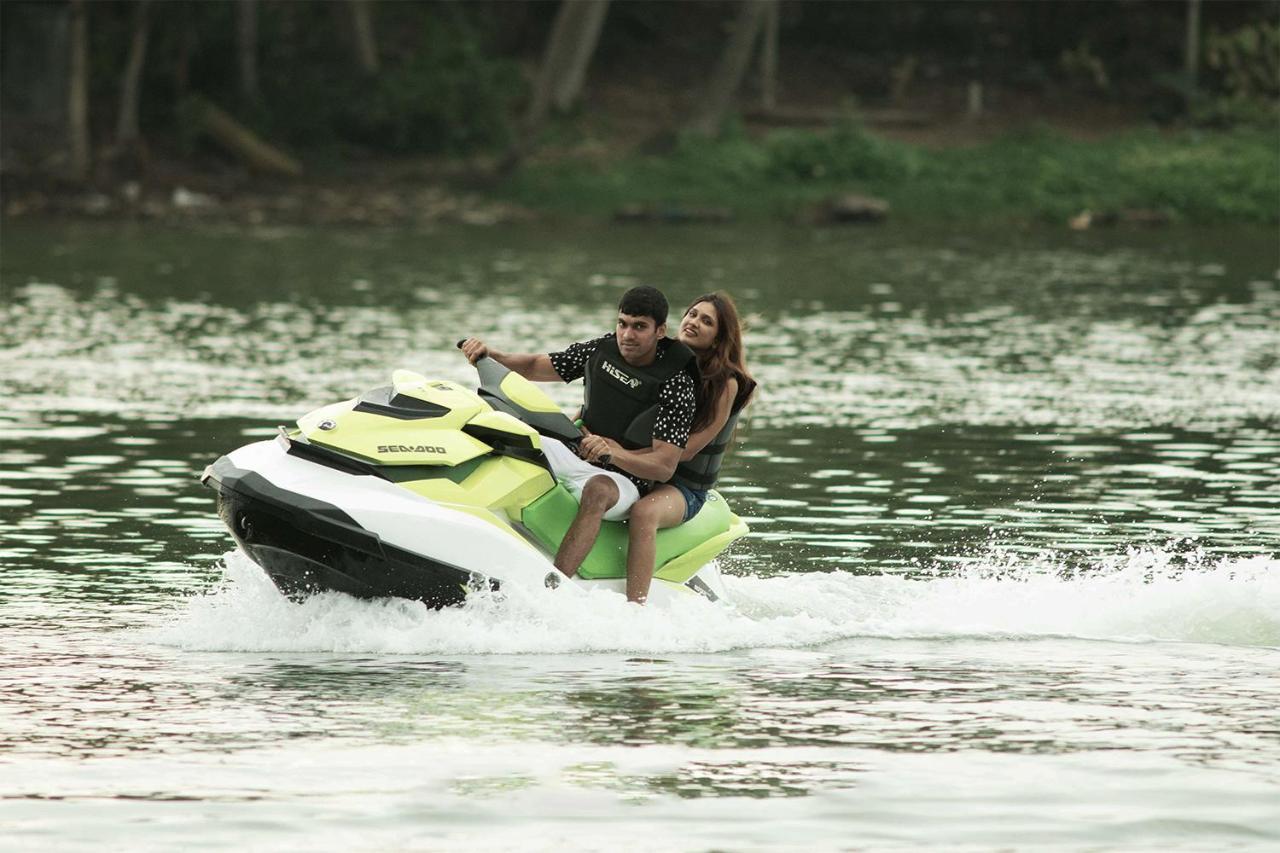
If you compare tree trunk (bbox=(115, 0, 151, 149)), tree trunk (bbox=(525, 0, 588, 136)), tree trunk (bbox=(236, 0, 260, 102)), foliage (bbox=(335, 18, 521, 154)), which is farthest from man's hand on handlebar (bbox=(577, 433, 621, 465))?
tree trunk (bbox=(525, 0, 588, 136))

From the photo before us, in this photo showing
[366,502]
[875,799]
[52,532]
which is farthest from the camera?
[52,532]

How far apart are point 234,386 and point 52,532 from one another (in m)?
6.76

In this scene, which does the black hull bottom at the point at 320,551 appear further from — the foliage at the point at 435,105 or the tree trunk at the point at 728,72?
the tree trunk at the point at 728,72

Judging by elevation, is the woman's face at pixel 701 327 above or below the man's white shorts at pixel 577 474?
above

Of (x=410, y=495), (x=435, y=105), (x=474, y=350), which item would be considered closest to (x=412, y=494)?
(x=410, y=495)

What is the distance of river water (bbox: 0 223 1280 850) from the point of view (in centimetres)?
712

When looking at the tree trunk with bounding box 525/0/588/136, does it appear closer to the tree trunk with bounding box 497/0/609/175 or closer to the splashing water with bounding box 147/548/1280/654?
the tree trunk with bounding box 497/0/609/175

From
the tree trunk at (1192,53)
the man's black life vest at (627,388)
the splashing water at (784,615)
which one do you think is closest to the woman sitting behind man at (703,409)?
the man's black life vest at (627,388)

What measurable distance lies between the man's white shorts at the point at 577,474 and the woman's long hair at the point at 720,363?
1.32 ft

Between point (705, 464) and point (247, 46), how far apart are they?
34797mm

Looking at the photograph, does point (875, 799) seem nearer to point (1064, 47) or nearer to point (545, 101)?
point (545, 101)

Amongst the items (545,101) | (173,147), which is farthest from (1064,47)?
(173,147)

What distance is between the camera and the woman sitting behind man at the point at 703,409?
9.55 meters

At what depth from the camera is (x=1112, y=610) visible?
10297 mm
